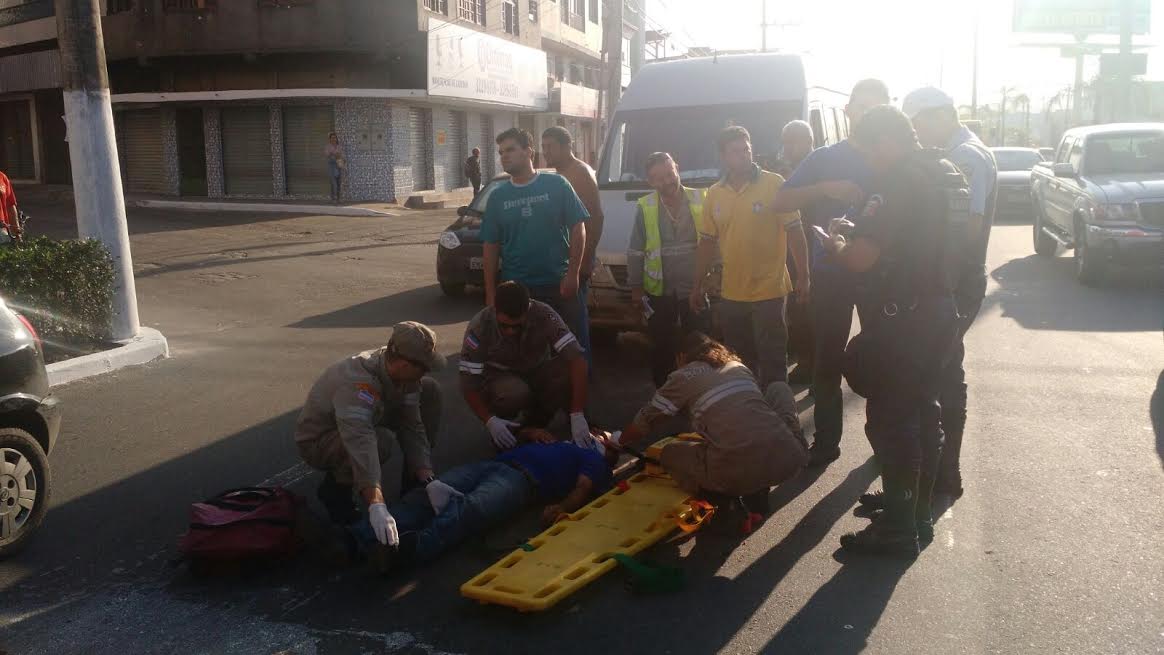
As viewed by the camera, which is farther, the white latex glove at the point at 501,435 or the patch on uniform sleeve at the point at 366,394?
the white latex glove at the point at 501,435

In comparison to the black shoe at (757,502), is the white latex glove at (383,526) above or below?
above

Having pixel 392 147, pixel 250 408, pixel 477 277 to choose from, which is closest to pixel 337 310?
pixel 477 277

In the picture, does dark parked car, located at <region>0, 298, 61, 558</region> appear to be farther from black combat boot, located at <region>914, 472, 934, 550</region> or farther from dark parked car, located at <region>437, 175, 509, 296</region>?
dark parked car, located at <region>437, 175, 509, 296</region>

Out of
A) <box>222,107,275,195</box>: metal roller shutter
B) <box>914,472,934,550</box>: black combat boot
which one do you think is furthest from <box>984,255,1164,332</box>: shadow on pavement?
<box>222,107,275,195</box>: metal roller shutter

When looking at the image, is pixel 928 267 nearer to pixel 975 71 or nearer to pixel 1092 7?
pixel 1092 7

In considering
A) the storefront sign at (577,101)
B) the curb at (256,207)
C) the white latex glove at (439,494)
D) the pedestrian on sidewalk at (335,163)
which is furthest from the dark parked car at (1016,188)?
the white latex glove at (439,494)

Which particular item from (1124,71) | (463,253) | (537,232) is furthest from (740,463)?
(1124,71)

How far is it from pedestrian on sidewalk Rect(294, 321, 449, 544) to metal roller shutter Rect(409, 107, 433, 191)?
26585mm

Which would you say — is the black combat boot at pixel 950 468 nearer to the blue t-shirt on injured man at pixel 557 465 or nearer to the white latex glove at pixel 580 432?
the blue t-shirt on injured man at pixel 557 465

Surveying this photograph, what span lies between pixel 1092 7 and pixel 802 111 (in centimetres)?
4481

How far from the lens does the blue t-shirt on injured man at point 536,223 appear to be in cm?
696

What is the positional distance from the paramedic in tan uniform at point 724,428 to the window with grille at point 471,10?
28.5m

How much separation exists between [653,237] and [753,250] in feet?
2.98

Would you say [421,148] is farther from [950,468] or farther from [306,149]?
[950,468]
